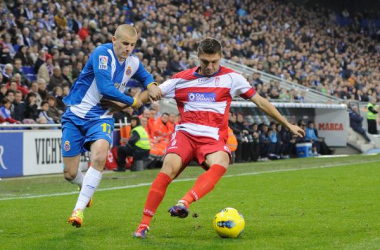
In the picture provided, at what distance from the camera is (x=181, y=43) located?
2880 cm

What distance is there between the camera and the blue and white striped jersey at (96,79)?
809 cm

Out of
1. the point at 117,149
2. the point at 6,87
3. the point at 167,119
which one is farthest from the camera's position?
the point at 167,119

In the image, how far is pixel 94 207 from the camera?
34.0ft

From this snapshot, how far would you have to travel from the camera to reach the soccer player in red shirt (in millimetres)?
7496

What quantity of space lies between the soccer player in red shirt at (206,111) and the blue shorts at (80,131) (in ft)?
2.10

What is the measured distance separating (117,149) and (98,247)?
1250 centimetres

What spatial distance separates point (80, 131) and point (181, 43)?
2058 cm

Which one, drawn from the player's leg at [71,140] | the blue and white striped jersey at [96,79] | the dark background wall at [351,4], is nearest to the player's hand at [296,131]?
the blue and white striped jersey at [96,79]

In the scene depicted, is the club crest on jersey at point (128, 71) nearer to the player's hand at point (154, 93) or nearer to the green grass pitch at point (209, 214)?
the player's hand at point (154, 93)

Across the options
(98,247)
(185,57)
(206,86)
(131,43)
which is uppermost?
(185,57)

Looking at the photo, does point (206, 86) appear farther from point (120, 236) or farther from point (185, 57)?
point (185, 57)

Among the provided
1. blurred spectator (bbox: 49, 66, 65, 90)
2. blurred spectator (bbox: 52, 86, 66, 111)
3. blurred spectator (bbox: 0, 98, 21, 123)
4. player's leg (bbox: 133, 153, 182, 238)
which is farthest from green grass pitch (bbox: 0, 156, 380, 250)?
blurred spectator (bbox: 49, 66, 65, 90)

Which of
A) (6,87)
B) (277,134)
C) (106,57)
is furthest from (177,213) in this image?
(277,134)

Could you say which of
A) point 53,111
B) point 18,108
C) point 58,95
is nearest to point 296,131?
point 18,108
